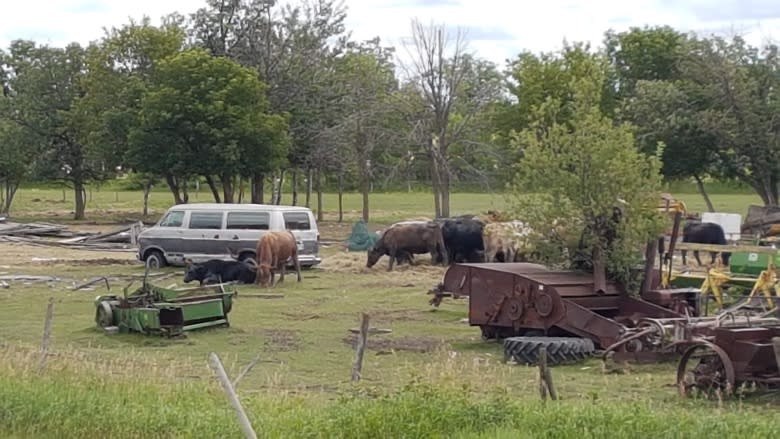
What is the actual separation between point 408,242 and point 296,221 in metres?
3.50

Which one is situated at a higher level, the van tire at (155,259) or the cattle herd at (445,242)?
the cattle herd at (445,242)

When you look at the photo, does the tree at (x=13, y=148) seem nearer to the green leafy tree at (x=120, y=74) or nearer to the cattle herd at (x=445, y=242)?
the green leafy tree at (x=120, y=74)

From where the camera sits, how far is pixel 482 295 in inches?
773

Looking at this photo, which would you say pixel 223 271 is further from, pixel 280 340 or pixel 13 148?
pixel 13 148

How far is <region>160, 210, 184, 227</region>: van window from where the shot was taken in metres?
32.7

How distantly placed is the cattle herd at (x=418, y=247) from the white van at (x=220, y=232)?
506 mm

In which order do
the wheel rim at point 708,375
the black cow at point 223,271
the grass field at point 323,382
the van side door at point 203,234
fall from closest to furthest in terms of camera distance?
the grass field at point 323,382 → the wheel rim at point 708,375 → the black cow at point 223,271 → the van side door at point 203,234

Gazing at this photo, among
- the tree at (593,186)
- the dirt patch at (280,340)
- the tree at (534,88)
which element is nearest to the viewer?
the dirt patch at (280,340)

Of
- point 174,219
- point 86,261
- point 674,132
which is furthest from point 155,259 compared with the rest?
point 674,132

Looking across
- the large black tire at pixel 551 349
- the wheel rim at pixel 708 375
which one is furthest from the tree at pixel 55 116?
the wheel rim at pixel 708 375

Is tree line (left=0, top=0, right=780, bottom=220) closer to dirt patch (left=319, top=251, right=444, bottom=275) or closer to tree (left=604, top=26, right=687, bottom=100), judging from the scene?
tree (left=604, top=26, right=687, bottom=100)

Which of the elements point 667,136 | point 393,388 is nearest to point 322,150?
point 667,136

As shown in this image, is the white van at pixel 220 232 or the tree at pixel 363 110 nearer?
the white van at pixel 220 232

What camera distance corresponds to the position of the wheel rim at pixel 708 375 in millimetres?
13930
